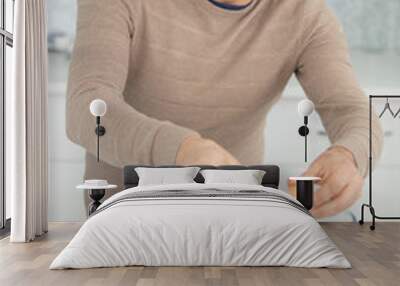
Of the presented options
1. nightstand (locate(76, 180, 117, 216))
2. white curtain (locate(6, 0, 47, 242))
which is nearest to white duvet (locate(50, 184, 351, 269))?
white curtain (locate(6, 0, 47, 242))

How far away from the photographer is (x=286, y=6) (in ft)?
20.5

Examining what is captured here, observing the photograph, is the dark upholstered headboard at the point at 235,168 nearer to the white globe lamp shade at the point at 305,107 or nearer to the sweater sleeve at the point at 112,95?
the sweater sleeve at the point at 112,95

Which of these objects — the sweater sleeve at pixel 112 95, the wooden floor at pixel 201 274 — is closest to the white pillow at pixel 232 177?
the sweater sleeve at pixel 112 95

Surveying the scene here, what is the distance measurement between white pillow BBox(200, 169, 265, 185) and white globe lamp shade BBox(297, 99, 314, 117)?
894 mm

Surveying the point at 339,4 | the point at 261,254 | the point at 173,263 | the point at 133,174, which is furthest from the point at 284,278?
the point at 339,4

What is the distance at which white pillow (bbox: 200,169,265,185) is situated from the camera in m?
5.59

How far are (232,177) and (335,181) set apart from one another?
1297 millimetres

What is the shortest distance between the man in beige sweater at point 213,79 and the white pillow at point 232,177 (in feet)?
1.26

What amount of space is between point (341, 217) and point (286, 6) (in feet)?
7.68

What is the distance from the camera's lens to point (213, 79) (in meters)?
6.28

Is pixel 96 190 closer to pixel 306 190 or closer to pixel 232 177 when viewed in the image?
pixel 232 177

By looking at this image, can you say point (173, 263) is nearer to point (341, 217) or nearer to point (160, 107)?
point (160, 107)

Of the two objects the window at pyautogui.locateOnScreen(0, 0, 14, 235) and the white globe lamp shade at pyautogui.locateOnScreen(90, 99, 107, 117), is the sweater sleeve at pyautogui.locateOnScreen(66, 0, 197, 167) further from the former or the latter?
the window at pyautogui.locateOnScreen(0, 0, 14, 235)

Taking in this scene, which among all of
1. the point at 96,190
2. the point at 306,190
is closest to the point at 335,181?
the point at 306,190
